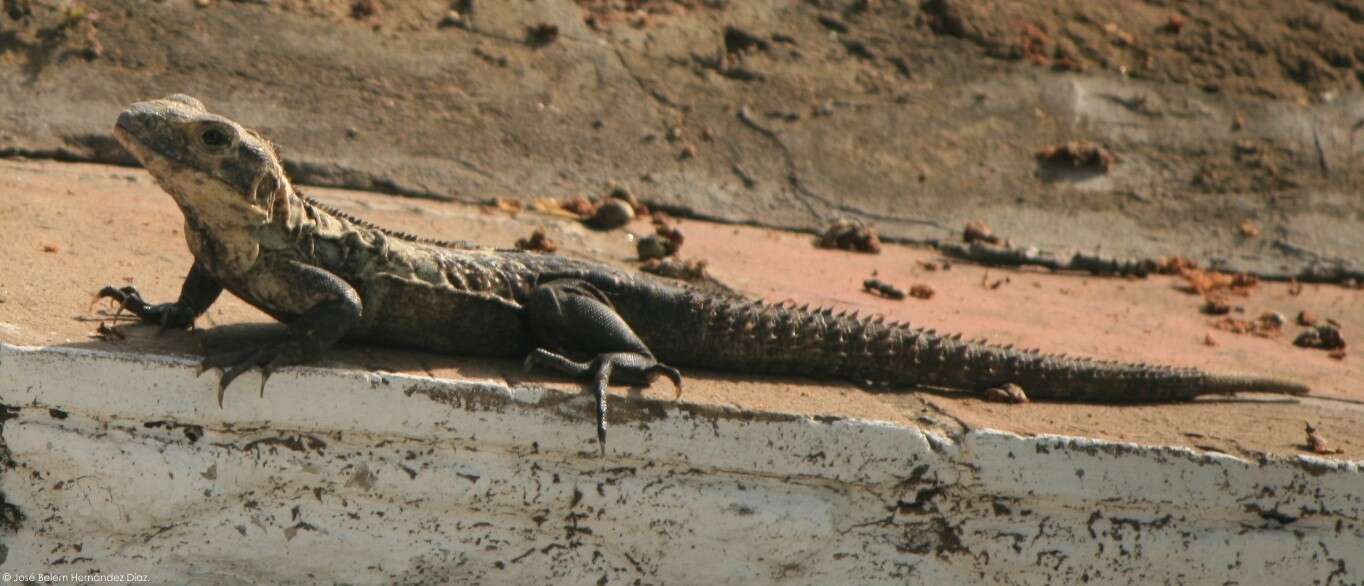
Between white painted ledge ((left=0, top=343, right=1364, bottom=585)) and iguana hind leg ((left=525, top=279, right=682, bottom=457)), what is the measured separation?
0.12 metres

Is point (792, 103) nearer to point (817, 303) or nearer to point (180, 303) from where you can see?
point (817, 303)

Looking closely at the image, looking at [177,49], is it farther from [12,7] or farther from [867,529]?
[867,529]

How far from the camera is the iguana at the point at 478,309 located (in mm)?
4109

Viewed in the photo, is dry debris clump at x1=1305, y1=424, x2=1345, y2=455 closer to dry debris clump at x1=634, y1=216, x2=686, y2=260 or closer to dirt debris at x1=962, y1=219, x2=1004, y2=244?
dry debris clump at x1=634, y1=216, x2=686, y2=260

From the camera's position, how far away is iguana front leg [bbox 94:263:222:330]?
14.7ft

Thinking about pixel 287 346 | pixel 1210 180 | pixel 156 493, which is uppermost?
pixel 287 346

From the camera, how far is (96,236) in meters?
5.59

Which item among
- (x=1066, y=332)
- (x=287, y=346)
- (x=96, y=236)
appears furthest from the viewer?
(x=1066, y=332)

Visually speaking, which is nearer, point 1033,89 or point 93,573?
point 93,573

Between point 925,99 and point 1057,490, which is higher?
point 1057,490

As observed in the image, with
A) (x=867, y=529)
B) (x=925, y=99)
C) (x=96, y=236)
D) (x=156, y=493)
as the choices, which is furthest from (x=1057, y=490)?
(x=925, y=99)

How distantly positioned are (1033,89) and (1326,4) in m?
2.65

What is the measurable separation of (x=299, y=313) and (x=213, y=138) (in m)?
0.55

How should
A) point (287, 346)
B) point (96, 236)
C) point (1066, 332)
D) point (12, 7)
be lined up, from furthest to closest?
point (12, 7)
point (1066, 332)
point (96, 236)
point (287, 346)
